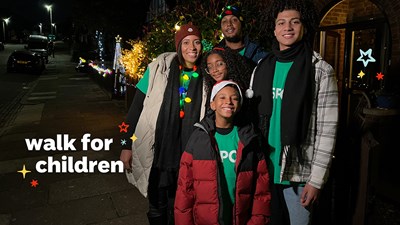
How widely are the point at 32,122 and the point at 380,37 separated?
28.3ft

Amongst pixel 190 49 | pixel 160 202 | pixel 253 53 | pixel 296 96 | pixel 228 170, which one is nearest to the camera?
pixel 296 96

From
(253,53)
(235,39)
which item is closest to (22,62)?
(235,39)

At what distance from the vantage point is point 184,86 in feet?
9.48

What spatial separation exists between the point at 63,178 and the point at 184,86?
3431 mm

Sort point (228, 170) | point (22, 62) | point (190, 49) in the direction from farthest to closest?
point (22, 62) → point (190, 49) → point (228, 170)

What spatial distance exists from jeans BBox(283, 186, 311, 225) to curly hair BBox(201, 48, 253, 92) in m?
0.85

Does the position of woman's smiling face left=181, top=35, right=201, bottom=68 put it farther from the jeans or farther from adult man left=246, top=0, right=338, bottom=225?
the jeans

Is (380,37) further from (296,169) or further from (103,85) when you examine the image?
(103,85)

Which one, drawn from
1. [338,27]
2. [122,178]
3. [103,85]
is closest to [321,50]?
[338,27]

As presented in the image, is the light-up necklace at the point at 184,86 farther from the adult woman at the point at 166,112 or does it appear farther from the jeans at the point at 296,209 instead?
the jeans at the point at 296,209

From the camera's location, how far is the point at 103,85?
16.0 meters

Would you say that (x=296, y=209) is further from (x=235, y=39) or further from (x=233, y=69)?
(x=235, y=39)

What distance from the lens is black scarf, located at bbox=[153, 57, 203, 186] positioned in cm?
280

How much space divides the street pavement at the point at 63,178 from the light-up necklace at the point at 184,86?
1.78 metres
